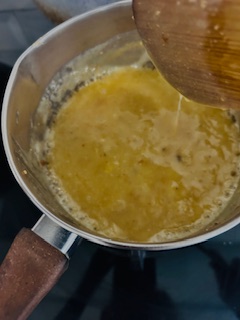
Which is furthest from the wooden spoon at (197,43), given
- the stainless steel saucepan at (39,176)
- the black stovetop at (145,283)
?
the black stovetop at (145,283)

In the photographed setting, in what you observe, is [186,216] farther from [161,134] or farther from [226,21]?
[226,21]

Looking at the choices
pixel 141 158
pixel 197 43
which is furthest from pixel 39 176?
pixel 197 43

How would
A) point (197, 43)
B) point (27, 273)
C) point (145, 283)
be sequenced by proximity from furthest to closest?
1. point (145, 283)
2. point (27, 273)
3. point (197, 43)

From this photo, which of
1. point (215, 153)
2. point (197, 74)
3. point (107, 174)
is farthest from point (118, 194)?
point (197, 74)

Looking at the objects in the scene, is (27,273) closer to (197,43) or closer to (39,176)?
(39,176)

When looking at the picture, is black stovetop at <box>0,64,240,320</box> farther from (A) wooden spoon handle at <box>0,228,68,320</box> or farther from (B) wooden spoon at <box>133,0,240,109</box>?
(B) wooden spoon at <box>133,0,240,109</box>

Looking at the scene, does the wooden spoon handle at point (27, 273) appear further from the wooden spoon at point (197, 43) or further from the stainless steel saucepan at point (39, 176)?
the wooden spoon at point (197, 43)
